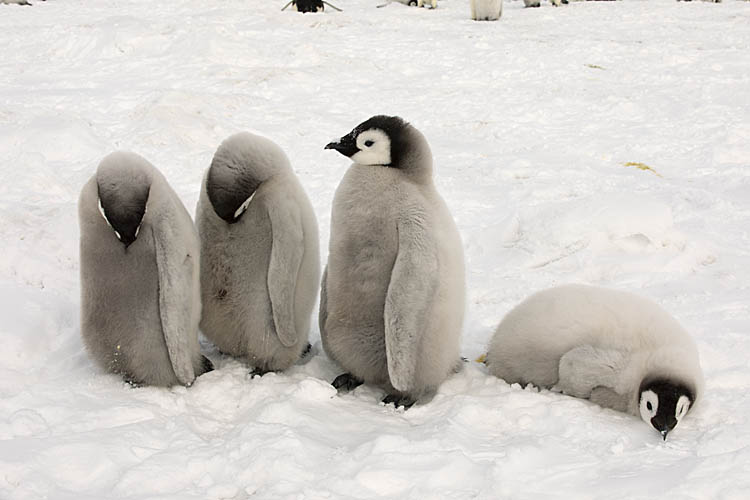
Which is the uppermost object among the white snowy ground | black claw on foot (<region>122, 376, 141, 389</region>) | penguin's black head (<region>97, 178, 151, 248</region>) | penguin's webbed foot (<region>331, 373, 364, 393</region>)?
penguin's black head (<region>97, 178, 151, 248</region>)

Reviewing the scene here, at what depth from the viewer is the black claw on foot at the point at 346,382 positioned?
324cm

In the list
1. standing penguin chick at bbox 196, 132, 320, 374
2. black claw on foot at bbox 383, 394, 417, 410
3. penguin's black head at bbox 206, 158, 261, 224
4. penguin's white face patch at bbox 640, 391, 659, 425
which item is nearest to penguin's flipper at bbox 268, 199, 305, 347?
standing penguin chick at bbox 196, 132, 320, 374

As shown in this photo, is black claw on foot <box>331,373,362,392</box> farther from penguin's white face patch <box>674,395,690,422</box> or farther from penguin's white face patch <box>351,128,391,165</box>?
penguin's white face patch <box>674,395,690,422</box>

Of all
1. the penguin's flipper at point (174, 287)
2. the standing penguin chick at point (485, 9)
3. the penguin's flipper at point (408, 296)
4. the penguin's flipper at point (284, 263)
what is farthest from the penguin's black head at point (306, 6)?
the penguin's flipper at point (408, 296)

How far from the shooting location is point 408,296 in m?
2.94

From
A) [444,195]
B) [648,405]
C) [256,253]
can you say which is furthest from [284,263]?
[444,195]

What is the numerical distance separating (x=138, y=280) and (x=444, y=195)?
2931mm

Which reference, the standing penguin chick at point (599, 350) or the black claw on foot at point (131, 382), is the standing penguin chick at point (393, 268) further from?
the black claw on foot at point (131, 382)

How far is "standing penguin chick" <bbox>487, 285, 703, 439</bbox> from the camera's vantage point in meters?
3.02

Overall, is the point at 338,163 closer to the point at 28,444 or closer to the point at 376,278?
the point at 376,278

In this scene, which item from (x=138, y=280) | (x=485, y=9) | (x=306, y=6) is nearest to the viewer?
(x=138, y=280)

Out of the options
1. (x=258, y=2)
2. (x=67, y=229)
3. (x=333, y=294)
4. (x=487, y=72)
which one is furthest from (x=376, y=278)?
(x=258, y=2)

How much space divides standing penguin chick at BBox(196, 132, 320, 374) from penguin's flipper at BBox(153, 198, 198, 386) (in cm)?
24

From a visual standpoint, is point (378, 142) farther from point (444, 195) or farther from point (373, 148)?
point (444, 195)
